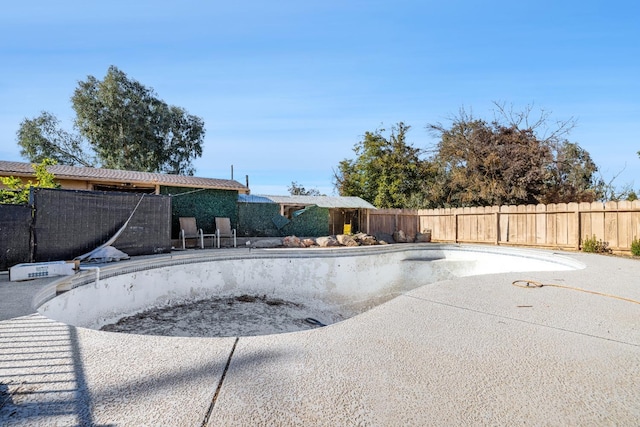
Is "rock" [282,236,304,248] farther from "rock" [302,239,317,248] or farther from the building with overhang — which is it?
the building with overhang

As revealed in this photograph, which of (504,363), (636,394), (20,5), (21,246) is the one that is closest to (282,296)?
(21,246)

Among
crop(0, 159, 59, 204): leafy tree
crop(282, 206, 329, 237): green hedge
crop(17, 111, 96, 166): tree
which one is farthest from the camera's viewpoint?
crop(17, 111, 96, 166): tree

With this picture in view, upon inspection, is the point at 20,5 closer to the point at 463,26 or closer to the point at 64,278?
the point at 64,278

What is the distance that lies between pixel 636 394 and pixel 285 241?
11.1 meters

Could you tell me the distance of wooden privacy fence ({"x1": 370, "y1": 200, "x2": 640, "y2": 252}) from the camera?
30.7 feet

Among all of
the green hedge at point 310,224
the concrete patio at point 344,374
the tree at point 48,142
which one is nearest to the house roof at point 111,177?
the green hedge at point 310,224

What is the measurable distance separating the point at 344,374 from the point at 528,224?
12.1 m

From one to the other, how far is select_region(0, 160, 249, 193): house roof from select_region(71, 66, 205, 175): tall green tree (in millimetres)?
8654

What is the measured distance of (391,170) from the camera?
792 inches

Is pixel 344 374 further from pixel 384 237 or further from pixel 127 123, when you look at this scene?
pixel 127 123

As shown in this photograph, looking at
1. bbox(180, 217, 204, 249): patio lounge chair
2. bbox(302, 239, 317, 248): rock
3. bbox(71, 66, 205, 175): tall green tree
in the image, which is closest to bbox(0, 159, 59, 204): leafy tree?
bbox(180, 217, 204, 249): patio lounge chair

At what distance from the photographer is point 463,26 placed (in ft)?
29.0

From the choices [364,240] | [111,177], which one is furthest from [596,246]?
[111,177]

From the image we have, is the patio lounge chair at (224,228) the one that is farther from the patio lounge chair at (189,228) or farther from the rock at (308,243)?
the rock at (308,243)
